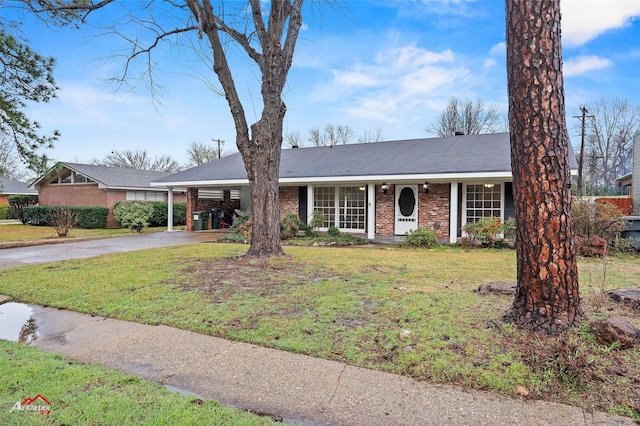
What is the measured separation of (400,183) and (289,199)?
190 inches

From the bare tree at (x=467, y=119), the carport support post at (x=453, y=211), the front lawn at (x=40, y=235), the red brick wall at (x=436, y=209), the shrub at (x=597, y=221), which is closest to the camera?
the shrub at (x=597, y=221)

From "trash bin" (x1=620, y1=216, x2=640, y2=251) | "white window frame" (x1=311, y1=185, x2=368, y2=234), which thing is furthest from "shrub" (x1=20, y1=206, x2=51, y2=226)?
"trash bin" (x1=620, y1=216, x2=640, y2=251)

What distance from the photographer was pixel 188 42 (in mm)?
8742

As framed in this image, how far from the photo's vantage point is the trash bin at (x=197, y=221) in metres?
A: 17.8

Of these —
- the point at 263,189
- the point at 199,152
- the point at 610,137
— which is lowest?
the point at 263,189

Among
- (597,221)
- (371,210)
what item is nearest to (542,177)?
(597,221)

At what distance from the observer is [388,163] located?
546 inches

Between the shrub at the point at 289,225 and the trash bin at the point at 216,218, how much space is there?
20.7ft

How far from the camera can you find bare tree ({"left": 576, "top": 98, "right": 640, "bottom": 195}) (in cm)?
3213

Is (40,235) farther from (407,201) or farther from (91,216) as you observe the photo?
(407,201)

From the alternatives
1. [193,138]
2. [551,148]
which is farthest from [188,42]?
[193,138]

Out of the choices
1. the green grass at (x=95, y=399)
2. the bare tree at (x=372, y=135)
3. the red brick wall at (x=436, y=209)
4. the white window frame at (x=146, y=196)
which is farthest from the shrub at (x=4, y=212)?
the green grass at (x=95, y=399)

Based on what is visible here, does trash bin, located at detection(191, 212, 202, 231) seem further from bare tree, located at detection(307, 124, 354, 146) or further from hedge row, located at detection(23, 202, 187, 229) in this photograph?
bare tree, located at detection(307, 124, 354, 146)

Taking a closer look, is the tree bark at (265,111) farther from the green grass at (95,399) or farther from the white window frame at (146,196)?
the white window frame at (146,196)
